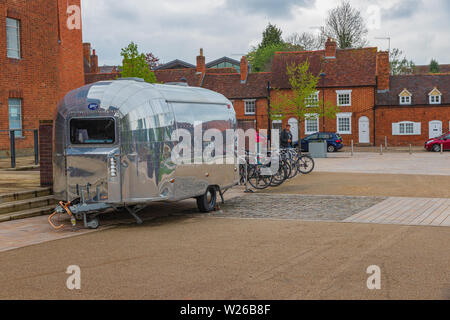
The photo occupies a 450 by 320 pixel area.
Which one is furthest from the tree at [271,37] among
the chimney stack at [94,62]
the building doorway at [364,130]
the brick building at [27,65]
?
the brick building at [27,65]

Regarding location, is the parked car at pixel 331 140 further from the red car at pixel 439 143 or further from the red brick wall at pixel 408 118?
the red brick wall at pixel 408 118

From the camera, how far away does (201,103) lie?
12.2 meters

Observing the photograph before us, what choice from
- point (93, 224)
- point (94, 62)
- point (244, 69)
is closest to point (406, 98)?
point (244, 69)

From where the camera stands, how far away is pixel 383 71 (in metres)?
53.6

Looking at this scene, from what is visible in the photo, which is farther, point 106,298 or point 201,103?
point 201,103

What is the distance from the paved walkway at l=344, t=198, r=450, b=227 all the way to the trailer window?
4766 mm

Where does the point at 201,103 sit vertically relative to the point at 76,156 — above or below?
above

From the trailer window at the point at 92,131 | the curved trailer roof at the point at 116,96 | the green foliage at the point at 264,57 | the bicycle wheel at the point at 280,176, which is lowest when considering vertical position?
the bicycle wheel at the point at 280,176

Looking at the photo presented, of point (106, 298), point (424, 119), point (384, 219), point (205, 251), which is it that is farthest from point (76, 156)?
point (424, 119)

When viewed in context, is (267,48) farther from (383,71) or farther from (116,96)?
(116,96)

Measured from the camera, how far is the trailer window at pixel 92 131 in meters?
10.3

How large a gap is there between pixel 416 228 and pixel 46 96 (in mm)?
18415

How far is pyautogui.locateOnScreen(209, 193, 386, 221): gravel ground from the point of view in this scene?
1141 centimetres

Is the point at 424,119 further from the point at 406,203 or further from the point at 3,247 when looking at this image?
the point at 3,247
